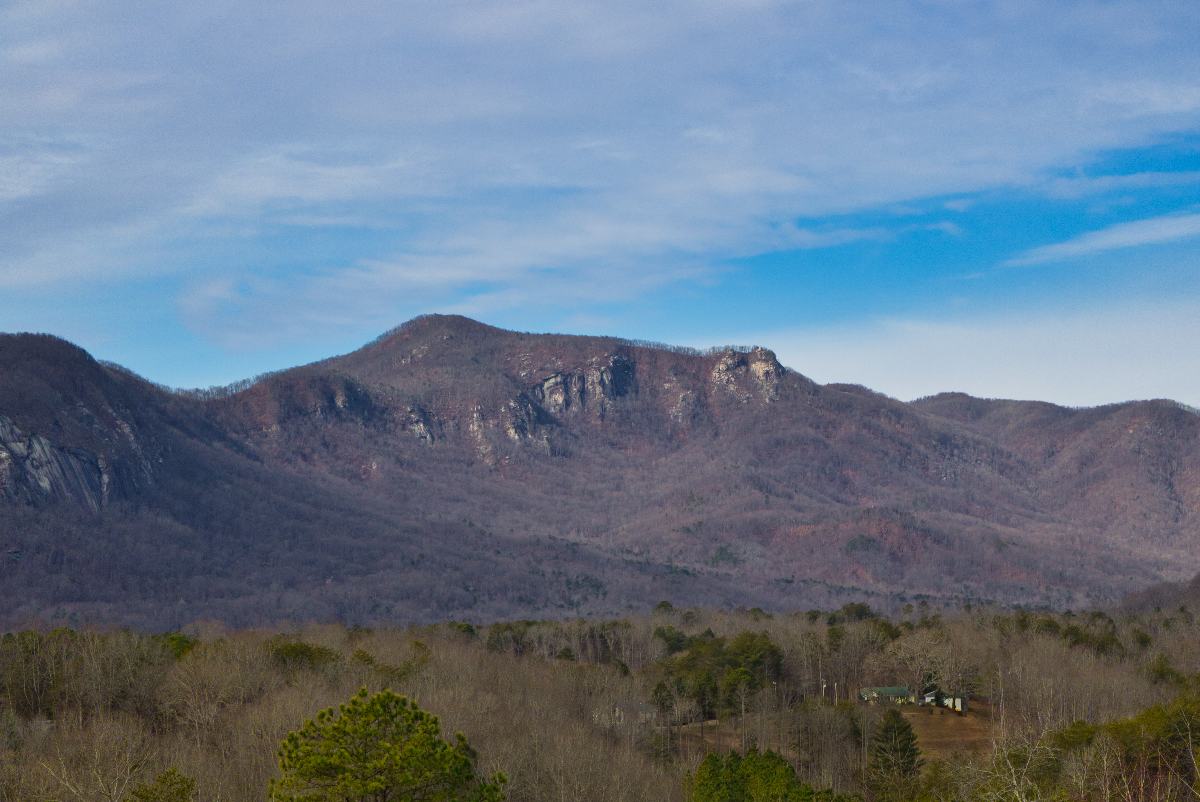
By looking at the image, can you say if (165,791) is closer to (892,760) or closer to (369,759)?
(369,759)

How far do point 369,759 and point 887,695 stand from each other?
74.8 meters

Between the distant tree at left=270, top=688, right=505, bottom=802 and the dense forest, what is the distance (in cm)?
10

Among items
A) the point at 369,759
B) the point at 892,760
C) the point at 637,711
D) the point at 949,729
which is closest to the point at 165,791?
the point at 369,759

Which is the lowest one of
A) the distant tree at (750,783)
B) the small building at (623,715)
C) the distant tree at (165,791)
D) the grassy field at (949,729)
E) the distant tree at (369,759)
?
the grassy field at (949,729)

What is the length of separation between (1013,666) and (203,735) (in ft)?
199

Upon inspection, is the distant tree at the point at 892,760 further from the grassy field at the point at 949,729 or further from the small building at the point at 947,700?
the small building at the point at 947,700

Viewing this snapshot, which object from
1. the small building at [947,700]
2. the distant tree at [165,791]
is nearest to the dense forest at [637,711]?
Result: the distant tree at [165,791]

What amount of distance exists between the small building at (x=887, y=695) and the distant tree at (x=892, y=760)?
22212 millimetres

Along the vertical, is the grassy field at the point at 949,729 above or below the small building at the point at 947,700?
below

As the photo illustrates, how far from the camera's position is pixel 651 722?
267 ft

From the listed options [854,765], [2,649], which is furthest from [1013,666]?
[2,649]

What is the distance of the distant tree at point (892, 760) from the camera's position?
58.8m

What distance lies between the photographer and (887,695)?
94500mm

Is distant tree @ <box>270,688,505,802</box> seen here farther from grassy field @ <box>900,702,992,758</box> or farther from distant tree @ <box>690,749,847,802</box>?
grassy field @ <box>900,702,992,758</box>
